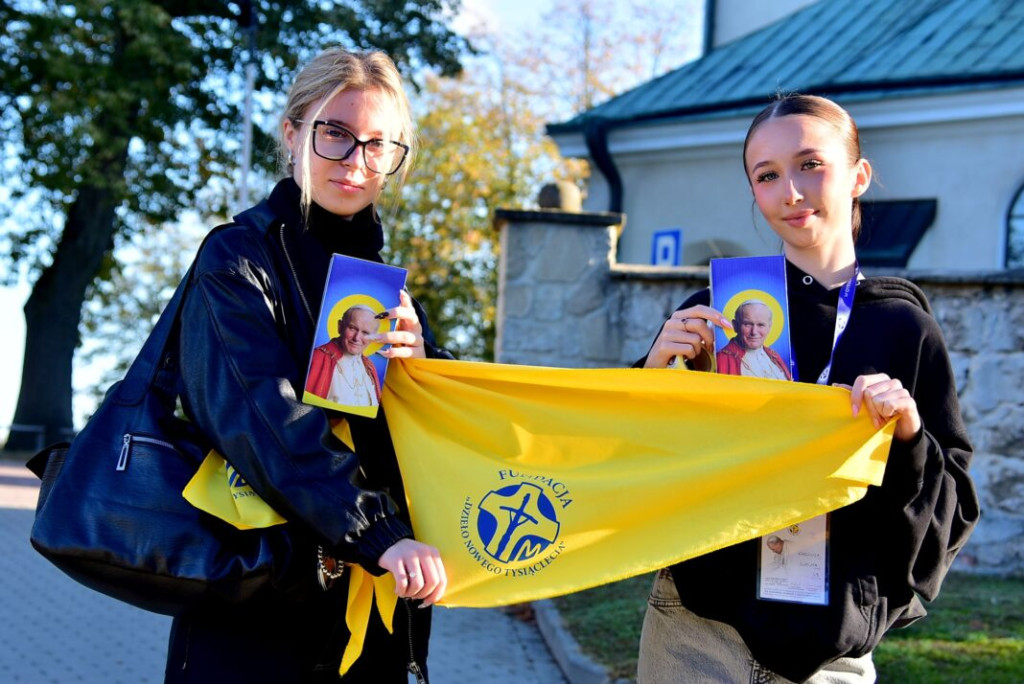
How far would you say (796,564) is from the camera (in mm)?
2664

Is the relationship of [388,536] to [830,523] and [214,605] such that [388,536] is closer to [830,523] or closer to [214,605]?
[214,605]

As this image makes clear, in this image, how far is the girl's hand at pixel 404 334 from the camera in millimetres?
2826

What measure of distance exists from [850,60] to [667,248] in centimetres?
396

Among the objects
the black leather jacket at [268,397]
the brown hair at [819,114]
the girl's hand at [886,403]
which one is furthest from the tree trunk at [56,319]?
the girl's hand at [886,403]

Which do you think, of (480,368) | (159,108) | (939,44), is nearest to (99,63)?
(159,108)

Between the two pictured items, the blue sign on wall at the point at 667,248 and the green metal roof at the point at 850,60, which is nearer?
the blue sign on wall at the point at 667,248

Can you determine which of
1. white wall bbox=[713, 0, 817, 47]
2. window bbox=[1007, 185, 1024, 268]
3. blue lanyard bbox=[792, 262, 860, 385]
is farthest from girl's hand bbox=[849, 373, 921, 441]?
white wall bbox=[713, 0, 817, 47]

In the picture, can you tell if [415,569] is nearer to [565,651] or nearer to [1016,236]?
[565,651]

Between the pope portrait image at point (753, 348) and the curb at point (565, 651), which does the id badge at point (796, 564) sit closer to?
the pope portrait image at point (753, 348)

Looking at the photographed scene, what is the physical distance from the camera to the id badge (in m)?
2.61

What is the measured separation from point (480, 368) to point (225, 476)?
2.59 ft

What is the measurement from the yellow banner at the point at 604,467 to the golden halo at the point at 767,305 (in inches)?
4.7

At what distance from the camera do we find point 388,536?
256 cm

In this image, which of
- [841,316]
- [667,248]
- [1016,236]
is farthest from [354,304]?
[1016,236]
